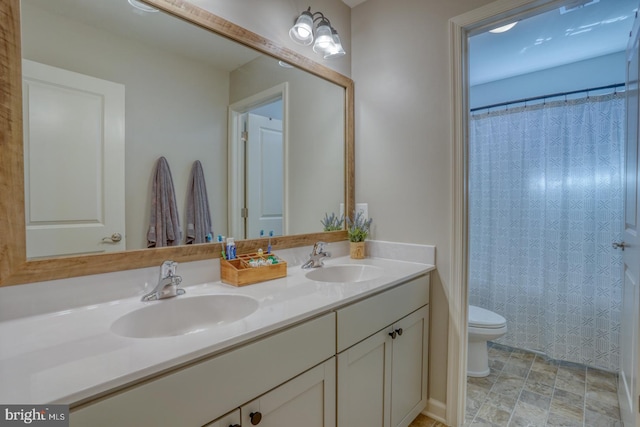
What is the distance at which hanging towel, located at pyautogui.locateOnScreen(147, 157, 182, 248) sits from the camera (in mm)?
1189

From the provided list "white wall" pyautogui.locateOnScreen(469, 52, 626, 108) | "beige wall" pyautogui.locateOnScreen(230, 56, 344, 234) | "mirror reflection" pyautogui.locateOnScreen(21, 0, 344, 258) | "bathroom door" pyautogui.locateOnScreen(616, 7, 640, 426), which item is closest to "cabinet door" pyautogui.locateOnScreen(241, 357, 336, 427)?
"mirror reflection" pyautogui.locateOnScreen(21, 0, 344, 258)

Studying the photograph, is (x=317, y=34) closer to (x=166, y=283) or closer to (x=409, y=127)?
(x=409, y=127)

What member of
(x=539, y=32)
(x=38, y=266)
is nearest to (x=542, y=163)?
(x=539, y=32)

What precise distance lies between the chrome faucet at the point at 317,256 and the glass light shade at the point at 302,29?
3.56 ft

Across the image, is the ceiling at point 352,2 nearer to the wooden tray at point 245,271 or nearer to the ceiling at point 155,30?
the ceiling at point 155,30

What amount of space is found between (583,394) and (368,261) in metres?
1.57

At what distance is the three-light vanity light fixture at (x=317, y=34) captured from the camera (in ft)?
5.26

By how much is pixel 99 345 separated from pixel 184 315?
1.19 ft

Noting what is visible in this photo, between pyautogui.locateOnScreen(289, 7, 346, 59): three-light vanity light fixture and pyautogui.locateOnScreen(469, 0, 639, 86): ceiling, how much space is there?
0.95m

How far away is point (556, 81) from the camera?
2.51m

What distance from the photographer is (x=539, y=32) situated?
79.5 inches

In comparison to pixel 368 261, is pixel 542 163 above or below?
above

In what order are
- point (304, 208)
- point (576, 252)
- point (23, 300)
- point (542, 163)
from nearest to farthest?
point (23, 300) < point (304, 208) < point (576, 252) < point (542, 163)

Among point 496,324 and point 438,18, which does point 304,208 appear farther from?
point 496,324
